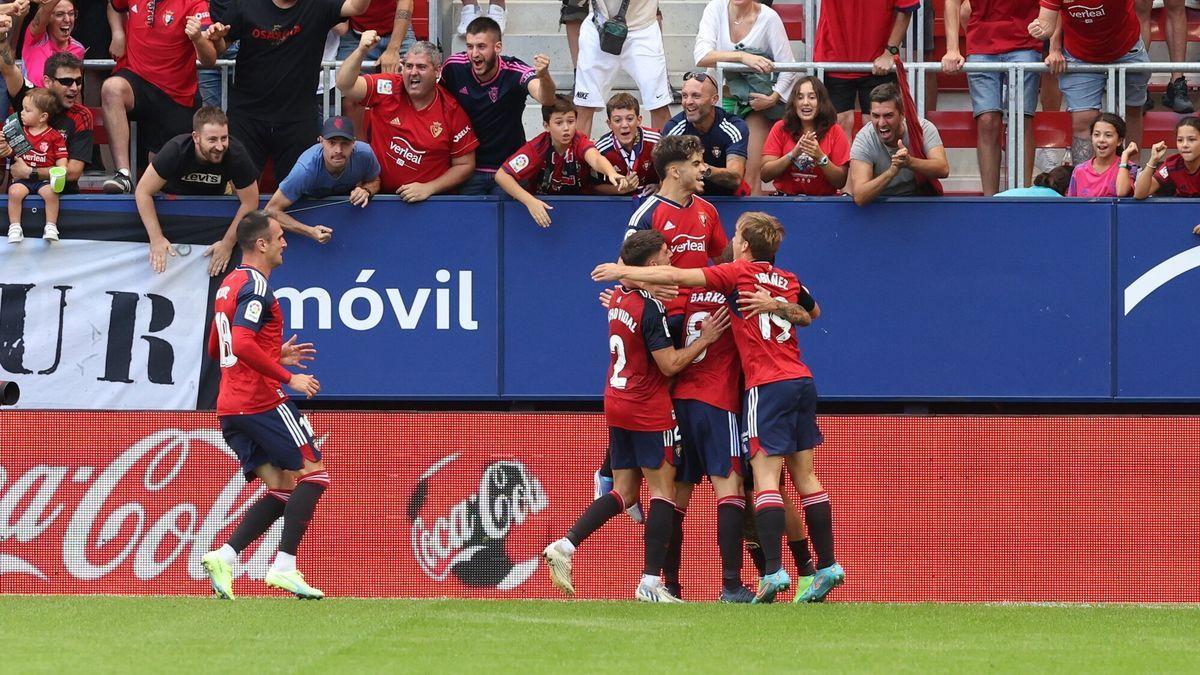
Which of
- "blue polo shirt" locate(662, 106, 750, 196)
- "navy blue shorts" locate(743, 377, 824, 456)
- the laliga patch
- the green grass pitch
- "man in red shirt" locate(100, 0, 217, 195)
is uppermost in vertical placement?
"man in red shirt" locate(100, 0, 217, 195)

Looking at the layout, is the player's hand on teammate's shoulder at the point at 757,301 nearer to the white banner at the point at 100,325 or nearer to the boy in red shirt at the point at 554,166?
the boy in red shirt at the point at 554,166

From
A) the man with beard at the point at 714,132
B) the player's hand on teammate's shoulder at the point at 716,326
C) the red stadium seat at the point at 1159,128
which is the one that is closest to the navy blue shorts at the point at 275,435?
the player's hand on teammate's shoulder at the point at 716,326

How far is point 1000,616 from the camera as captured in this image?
8508 mm

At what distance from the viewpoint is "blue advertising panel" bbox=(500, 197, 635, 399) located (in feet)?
37.3

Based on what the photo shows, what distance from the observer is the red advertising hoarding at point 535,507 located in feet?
34.7

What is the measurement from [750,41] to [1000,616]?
502cm

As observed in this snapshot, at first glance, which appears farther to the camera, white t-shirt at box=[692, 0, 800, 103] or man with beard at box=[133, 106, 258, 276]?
white t-shirt at box=[692, 0, 800, 103]

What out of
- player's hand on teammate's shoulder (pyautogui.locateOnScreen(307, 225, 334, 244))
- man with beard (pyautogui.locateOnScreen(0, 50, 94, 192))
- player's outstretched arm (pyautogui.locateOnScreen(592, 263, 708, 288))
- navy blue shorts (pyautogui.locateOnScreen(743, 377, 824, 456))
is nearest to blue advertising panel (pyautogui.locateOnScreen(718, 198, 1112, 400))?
navy blue shorts (pyautogui.locateOnScreen(743, 377, 824, 456))

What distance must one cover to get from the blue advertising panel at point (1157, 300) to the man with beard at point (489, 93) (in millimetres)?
4067

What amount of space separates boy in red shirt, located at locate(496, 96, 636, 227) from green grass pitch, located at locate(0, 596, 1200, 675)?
314cm

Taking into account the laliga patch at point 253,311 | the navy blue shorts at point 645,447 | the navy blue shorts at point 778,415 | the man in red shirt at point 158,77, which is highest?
the man in red shirt at point 158,77

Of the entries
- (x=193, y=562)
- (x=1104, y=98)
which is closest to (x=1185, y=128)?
(x=1104, y=98)

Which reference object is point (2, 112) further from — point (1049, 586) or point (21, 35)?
point (1049, 586)

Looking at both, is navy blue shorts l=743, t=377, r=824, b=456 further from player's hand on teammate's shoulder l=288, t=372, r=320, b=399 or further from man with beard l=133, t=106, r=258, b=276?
man with beard l=133, t=106, r=258, b=276
